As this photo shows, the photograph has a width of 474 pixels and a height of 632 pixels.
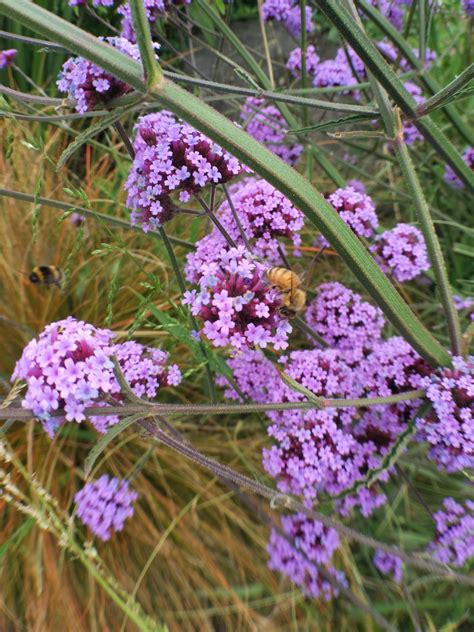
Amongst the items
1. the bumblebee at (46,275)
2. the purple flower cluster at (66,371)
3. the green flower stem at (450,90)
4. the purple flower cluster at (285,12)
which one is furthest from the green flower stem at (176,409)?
the purple flower cluster at (285,12)

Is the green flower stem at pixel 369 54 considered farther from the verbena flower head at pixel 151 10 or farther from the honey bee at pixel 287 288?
the verbena flower head at pixel 151 10

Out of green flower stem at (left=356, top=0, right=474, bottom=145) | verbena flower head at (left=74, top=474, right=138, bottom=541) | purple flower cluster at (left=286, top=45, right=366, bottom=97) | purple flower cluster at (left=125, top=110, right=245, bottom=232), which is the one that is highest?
purple flower cluster at (left=286, top=45, right=366, bottom=97)

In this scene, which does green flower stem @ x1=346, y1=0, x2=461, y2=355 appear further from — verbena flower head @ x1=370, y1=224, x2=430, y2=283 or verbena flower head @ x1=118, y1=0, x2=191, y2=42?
verbena flower head @ x1=118, y1=0, x2=191, y2=42

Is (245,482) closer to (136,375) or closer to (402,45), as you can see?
(136,375)

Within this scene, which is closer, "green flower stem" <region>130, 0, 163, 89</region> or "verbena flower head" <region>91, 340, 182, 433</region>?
"green flower stem" <region>130, 0, 163, 89</region>

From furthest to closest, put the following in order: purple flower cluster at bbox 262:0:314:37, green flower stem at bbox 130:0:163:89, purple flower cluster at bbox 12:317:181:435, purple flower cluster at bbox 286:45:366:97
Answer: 1. purple flower cluster at bbox 262:0:314:37
2. purple flower cluster at bbox 286:45:366:97
3. purple flower cluster at bbox 12:317:181:435
4. green flower stem at bbox 130:0:163:89

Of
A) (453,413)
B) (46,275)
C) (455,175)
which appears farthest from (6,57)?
(453,413)

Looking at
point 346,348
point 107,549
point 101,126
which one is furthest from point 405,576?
point 101,126

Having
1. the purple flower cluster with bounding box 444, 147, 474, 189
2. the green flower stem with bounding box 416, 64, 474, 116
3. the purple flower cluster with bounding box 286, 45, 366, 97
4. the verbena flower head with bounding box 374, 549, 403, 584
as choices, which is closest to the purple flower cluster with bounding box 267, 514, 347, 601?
the verbena flower head with bounding box 374, 549, 403, 584
